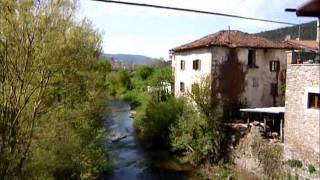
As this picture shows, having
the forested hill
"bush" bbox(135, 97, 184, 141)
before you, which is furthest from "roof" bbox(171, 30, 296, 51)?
the forested hill

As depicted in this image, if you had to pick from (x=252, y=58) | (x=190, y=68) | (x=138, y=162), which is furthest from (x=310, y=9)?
(x=190, y=68)

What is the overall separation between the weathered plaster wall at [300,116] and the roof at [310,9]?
47.8 feet

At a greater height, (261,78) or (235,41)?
(235,41)

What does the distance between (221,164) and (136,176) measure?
514 centimetres

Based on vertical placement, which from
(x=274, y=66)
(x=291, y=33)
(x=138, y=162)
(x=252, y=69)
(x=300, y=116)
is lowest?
(x=138, y=162)

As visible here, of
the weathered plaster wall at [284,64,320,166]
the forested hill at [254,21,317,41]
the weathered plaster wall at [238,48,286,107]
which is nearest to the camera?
the weathered plaster wall at [284,64,320,166]

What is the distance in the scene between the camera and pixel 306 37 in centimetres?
5291

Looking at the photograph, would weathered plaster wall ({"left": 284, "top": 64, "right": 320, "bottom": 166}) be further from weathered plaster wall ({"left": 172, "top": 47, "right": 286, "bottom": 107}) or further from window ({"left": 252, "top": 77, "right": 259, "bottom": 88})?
window ({"left": 252, "top": 77, "right": 259, "bottom": 88})

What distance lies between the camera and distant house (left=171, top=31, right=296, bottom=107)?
30297 mm

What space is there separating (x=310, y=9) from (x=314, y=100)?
15.6 meters

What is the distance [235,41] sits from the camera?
31.4 metres

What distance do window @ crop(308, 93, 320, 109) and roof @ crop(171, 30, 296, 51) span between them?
39.5 ft

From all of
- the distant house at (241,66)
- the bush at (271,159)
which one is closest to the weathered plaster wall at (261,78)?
the distant house at (241,66)

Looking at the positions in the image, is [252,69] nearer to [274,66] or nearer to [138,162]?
[274,66]
